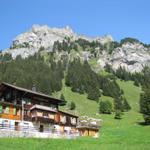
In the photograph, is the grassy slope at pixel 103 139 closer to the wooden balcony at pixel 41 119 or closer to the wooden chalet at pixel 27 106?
the wooden balcony at pixel 41 119

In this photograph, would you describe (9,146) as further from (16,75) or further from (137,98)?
(137,98)

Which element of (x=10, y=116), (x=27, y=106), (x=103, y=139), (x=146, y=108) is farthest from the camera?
(x=146, y=108)

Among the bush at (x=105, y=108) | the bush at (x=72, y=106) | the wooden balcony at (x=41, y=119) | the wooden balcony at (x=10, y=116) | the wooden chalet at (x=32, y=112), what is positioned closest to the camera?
the wooden balcony at (x=10, y=116)

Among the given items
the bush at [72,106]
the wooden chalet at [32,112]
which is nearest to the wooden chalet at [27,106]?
the wooden chalet at [32,112]

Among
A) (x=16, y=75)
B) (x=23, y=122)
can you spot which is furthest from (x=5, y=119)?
(x=16, y=75)

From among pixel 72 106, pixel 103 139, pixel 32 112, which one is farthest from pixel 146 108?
pixel 103 139

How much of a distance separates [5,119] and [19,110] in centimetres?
527

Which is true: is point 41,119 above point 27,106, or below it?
below

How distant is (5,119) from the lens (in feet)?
236

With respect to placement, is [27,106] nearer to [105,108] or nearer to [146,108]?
[146,108]

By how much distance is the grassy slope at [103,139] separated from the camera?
53.0 meters

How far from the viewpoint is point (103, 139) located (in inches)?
2719

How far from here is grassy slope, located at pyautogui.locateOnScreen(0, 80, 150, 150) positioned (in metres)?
53.0

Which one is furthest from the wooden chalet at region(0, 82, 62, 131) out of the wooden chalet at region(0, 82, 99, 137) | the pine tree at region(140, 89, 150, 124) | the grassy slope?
the pine tree at region(140, 89, 150, 124)
